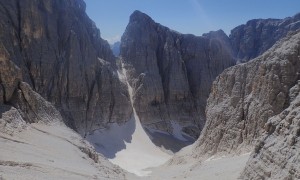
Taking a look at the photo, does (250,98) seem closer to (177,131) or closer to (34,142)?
(34,142)

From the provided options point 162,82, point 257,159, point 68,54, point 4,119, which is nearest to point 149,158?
point 68,54

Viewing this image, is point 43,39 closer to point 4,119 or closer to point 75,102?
point 75,102

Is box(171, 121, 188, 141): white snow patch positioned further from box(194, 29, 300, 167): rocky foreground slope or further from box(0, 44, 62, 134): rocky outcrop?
box(0, 44, 62, 134): rocky outcrop

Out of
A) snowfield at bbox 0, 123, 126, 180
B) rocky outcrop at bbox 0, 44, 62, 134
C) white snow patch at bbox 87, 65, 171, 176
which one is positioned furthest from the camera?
white snow patch at bbox 87, 65, 171, 176

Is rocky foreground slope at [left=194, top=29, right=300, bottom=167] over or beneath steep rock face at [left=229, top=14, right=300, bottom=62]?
beneath

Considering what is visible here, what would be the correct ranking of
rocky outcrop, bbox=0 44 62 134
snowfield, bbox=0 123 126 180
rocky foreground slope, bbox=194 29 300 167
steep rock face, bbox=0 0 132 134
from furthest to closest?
steep rock face, bbox=0 0 132 134 → rocky foreground slope, bbox=194 29 300 167 → rocky outcrop, bbox=0 44 62 134 → snowfield, bbox=0 123 126 180

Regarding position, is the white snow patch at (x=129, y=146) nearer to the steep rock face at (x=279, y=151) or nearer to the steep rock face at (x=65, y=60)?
the steep rock face at (x=65, y=60)

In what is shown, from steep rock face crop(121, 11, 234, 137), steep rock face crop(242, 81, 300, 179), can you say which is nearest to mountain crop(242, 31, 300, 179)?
steep rock face crop(242, 81, 300, 179)
